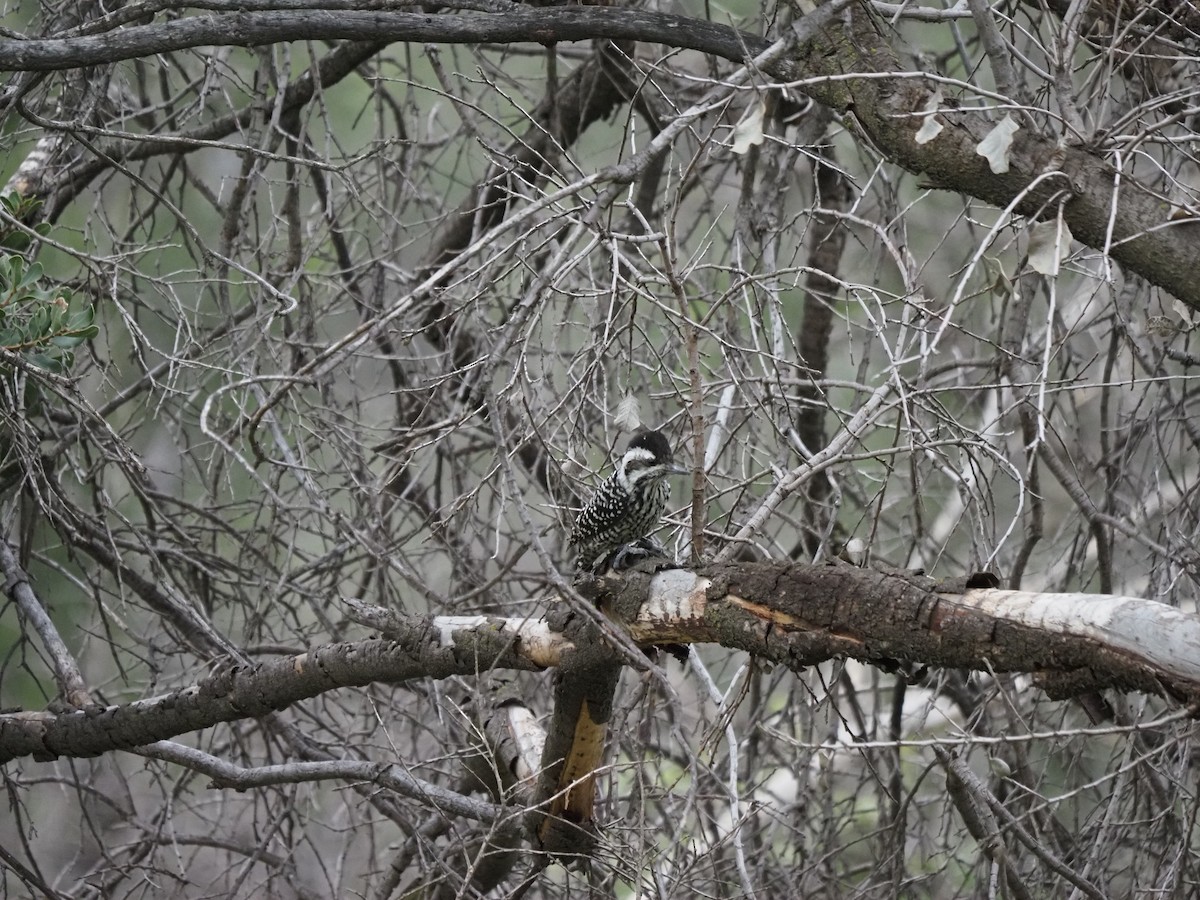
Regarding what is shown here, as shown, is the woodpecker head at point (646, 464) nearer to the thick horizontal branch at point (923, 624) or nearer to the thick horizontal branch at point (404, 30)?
the thick horizontal branch at point (923, 624)

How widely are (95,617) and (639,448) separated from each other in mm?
2529

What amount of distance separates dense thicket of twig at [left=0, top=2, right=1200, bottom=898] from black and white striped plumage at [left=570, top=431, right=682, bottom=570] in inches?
4.0

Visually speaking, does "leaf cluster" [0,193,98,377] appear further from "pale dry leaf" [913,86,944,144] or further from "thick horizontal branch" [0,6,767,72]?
"pale dry leaf" [913,86,944,144]

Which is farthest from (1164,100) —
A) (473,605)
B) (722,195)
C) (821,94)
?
(722,195)

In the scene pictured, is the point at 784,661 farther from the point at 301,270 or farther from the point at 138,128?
the point at 138,128

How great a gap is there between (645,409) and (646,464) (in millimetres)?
2775

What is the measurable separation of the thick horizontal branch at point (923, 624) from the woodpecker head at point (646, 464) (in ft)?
2.39

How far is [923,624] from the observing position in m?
2.02

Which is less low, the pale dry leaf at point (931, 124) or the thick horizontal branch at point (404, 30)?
the thick horizontal branch at point (404, 30)

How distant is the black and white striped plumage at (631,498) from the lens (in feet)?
11.0

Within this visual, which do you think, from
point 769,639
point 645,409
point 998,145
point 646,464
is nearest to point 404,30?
point 646,464

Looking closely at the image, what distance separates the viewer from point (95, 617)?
15.2ft

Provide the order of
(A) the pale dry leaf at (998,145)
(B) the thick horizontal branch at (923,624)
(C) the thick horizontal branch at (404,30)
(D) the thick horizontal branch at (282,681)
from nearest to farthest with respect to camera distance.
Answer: (B) the thick horizontal branch at (923,624) < (A) the pale dry leaf at (998,145) < (D) the thick horizontal branch at (282,681) < (C) the thick horizontal branch at (404,30)

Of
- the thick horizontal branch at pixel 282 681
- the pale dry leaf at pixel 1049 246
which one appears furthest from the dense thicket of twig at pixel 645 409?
the thick horizontal branch at pixel 282 681
